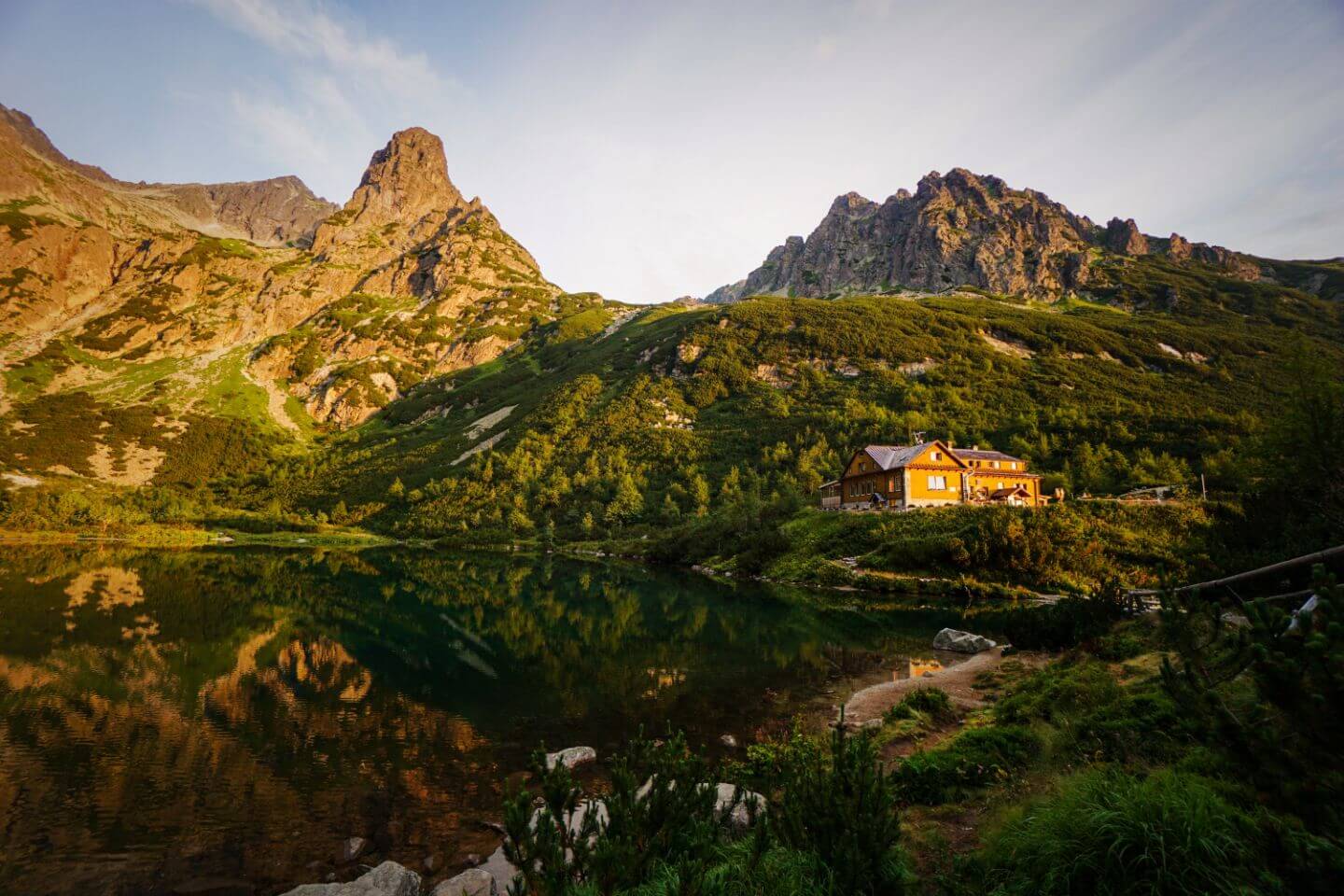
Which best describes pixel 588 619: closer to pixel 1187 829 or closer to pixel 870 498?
pixel 1187 829

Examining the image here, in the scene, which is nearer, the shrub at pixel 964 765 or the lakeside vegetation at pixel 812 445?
the shrub at pixel 964 765

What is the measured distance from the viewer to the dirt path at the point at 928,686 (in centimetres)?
1711

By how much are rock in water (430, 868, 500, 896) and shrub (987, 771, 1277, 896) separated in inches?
300

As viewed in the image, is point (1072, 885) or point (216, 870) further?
point (216, 870)

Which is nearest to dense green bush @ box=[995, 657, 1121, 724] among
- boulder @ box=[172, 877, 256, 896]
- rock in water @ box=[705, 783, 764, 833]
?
rock in water @ box=[705, 783, 764, 833]

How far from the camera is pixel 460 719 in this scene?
17562mm

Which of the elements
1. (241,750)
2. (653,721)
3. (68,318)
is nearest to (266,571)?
(241,750)

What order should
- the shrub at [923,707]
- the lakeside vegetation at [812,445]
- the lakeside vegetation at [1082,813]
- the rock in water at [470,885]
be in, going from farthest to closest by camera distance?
1. the lakeside vegetation at [812,445]
2. the shrub at [923,707]
3. the rock in water at [470,885]
4. the lakeside vegetation at [1082,813]

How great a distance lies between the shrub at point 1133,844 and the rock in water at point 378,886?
8.89 m

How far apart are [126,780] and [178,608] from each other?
1102 inches

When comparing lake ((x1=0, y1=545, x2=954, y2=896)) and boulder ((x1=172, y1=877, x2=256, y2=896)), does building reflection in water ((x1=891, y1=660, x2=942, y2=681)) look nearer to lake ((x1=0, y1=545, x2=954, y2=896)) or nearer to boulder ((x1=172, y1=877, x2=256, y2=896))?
lake ((x1=0, y1=545, x2=954, y2=896))

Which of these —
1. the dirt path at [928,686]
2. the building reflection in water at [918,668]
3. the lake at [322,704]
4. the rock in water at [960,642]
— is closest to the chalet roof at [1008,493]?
the lake at [322,704]

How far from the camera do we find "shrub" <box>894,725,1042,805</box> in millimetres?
10219

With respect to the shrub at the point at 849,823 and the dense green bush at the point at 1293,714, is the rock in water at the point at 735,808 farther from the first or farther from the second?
the dense green bush at the point at 1293,714
